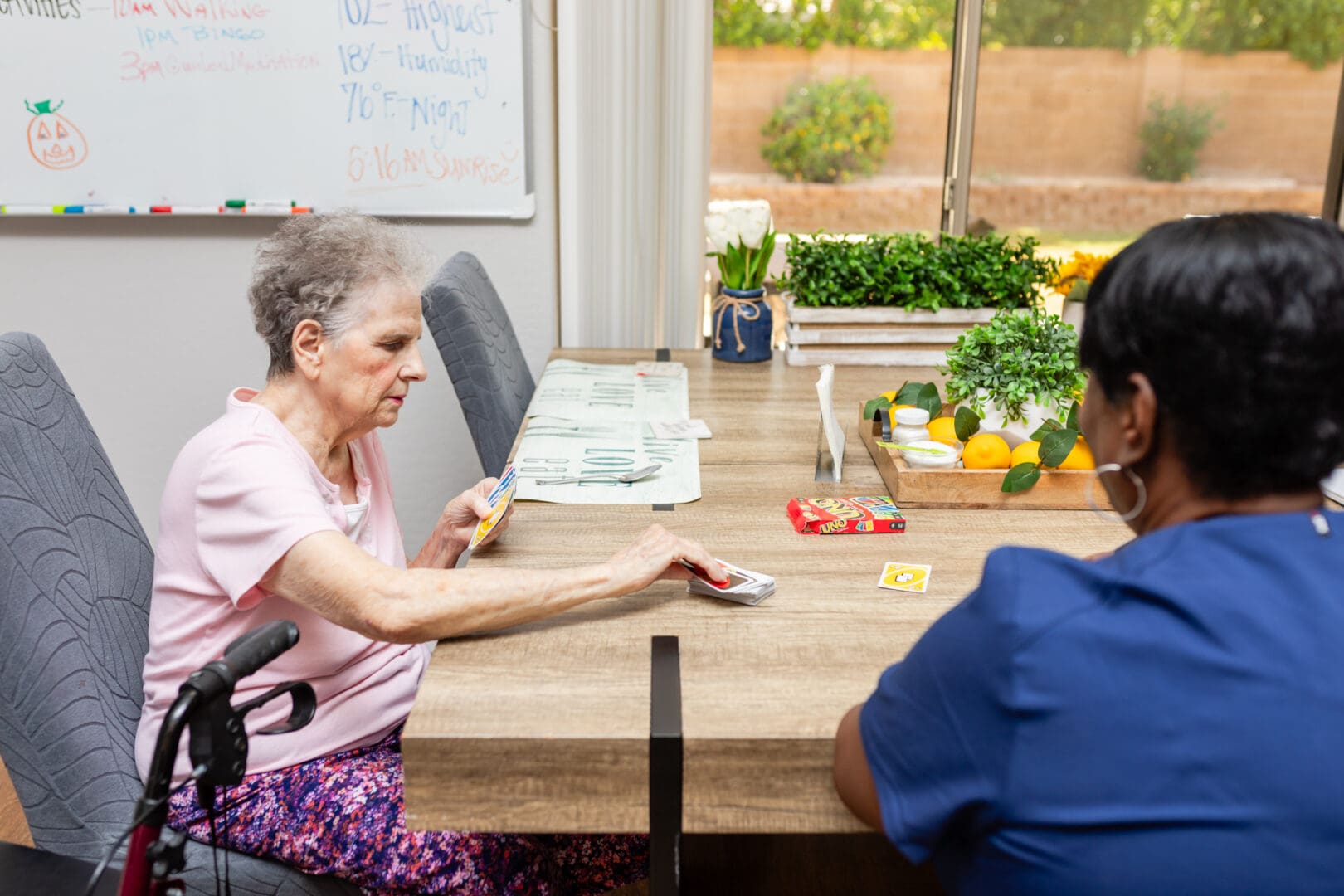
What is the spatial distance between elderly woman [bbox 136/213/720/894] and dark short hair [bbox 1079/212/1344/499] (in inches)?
24.3

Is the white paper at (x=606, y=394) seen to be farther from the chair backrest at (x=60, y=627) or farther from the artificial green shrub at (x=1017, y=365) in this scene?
the chair backrest at (x=60, y=627)

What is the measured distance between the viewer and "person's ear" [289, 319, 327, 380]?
1294 mm

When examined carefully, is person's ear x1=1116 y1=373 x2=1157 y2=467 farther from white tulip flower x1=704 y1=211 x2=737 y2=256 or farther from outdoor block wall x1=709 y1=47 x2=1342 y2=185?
outdoor block wall x1=709 y1=47 x2=1342 y2=185

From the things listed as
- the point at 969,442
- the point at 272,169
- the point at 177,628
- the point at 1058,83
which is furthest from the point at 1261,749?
the point at 1058,83

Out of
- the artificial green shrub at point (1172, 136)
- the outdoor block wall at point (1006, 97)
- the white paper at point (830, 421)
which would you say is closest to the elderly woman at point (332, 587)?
the white paper at point (830, 421)

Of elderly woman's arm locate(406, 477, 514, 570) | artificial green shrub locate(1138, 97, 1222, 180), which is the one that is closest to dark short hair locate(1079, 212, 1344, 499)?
elderly woman's arm locate(406, 477, 514, 570)

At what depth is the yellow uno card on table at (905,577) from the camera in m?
1.30

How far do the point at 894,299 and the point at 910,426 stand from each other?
2.68 feet

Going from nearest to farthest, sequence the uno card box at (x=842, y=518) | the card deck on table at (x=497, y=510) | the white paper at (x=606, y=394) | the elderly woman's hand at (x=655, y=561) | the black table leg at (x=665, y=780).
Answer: the black table leg at (x=665, y=780), the elderly woman's hand at (x=655, y=561), the card deck on table at (x=497, y=510), the uno card box at (x=842, y=518), the white paper at (x=606, y=394)

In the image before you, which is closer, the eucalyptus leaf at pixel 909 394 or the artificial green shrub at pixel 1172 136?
the eucalyptus leaf at pixel 909 394

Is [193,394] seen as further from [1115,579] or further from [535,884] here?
[1115,579]

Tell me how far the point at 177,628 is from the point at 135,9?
5.99 ft

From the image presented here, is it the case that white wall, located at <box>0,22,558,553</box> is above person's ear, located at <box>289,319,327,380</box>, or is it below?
below

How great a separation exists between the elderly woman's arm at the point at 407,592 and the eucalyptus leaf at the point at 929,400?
0.75 meters
